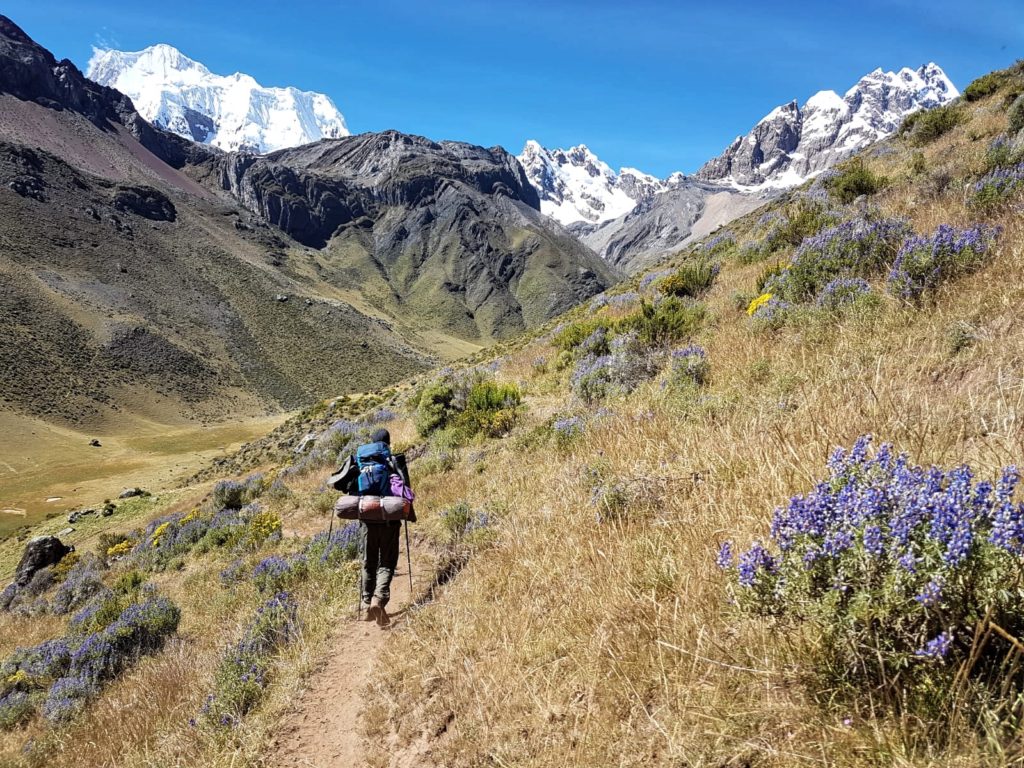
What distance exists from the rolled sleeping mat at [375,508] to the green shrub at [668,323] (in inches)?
210

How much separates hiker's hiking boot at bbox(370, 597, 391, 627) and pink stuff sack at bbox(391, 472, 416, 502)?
1.06 meters

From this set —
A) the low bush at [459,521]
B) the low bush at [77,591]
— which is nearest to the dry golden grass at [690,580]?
the low bush at [459,521]

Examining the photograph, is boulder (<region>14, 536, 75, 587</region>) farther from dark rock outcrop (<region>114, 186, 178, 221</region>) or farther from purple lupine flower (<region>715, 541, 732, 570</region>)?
dark rock outcrop (<region>114, 186, 178, 221</region>)

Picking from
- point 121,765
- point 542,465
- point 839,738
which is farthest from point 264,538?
point 839,738

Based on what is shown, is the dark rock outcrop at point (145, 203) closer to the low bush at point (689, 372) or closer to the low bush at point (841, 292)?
the low bush at point (689, 372)

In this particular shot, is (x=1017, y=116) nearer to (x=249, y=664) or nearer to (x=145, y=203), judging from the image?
(x=249, y=664)

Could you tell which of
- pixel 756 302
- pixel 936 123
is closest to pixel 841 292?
pixel 756 302

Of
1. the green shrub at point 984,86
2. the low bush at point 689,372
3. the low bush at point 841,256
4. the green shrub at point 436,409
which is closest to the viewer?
the low bush at point 689,372

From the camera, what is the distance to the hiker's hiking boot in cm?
501

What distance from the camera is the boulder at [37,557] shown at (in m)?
15.4

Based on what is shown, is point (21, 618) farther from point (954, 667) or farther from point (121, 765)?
point (954, 667)

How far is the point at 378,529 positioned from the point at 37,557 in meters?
17.5

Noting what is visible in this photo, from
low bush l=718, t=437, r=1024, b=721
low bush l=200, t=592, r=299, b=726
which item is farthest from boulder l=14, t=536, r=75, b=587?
low bush l=718, t=437, r=1024, b=721

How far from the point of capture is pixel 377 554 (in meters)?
5.50
